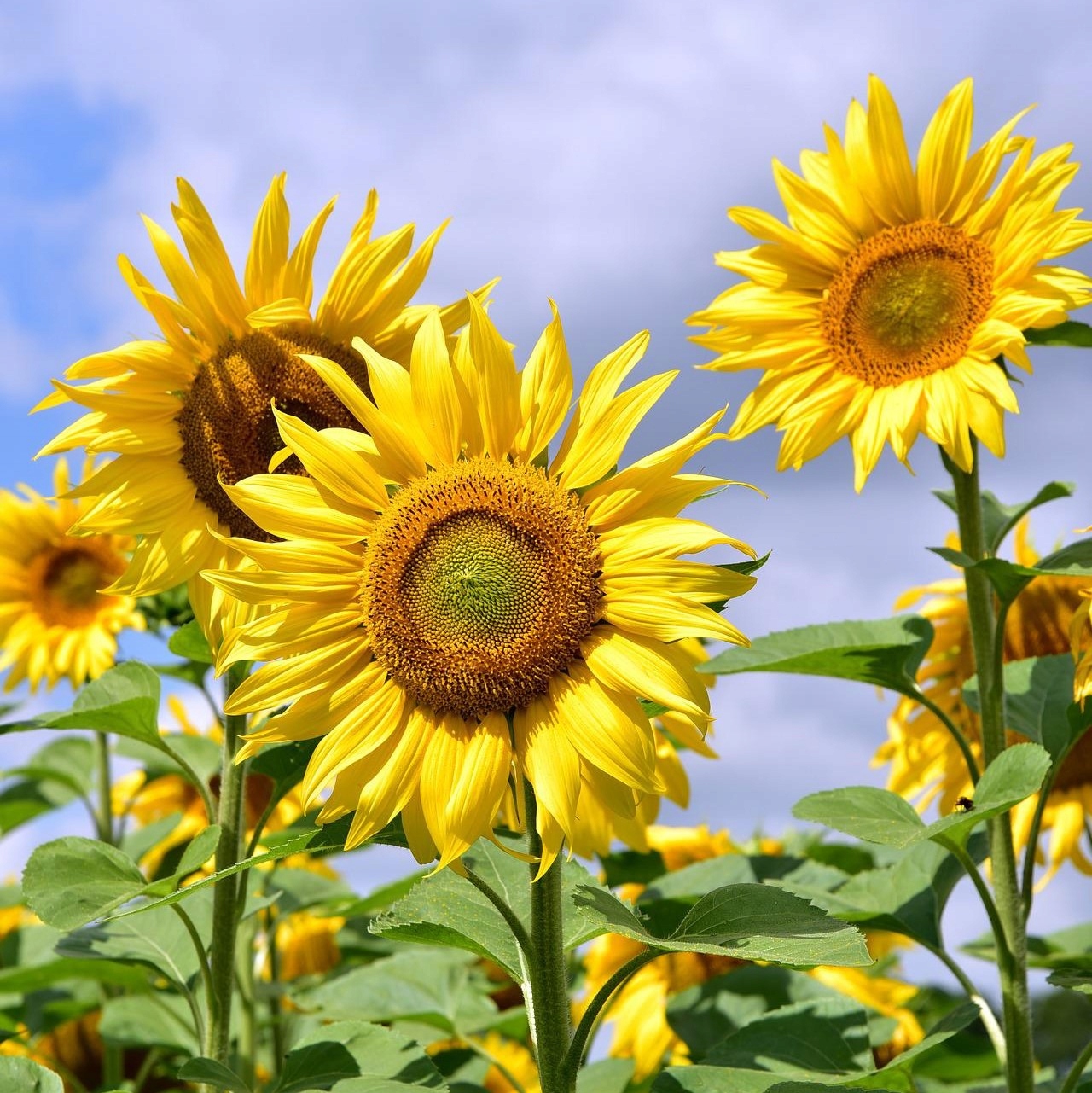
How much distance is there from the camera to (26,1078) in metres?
2.14

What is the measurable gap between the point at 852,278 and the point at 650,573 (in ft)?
5.43

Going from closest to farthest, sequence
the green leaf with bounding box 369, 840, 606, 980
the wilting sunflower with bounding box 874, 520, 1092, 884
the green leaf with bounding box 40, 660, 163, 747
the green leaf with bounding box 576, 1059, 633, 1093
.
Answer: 1. the green leaf with bounding box 369, 840, 606, 980
2. the green leaf with bounding box 40, 660, 163, 747
3. the green leaf with bounding box 576, 1059, 633, 1093
4. the wilting sunflower with bounding box 874, 520, 1092, 884

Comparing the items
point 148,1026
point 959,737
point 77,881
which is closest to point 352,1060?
point 77,881

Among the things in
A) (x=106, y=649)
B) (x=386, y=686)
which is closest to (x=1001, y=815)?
(x=386, y=686)

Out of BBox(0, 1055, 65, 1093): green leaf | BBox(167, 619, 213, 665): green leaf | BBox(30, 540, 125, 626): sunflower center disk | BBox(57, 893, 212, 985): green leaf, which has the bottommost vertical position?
BBox(0, 1055, 65, 1093): green leaf

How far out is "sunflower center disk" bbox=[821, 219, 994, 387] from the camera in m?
3.04

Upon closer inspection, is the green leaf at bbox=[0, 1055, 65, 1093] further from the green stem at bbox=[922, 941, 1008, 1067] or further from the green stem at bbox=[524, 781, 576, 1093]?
the green stem at bbox=[922, 941, 1008, 1067]

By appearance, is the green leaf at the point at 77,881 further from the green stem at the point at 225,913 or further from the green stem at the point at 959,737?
the green stem at the point at 959,737

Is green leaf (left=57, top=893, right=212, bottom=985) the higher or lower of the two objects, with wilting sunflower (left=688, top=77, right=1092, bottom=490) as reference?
lower

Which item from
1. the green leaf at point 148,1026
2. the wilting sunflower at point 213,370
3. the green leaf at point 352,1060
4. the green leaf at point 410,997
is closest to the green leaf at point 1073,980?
the green leaf at point 352,1060

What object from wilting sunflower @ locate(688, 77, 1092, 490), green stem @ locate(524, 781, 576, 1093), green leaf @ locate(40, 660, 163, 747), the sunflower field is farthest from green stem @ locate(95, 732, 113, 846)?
green stem @ locate(524, 781, 576, 1093)

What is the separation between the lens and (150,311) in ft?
8.34

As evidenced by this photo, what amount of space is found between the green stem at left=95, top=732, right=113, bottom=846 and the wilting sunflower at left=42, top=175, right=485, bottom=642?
5.96 ft

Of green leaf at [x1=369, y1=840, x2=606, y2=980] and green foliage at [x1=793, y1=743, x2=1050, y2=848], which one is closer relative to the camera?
green leaf at [x1=369, y1=840, x2=606, y2=980]
